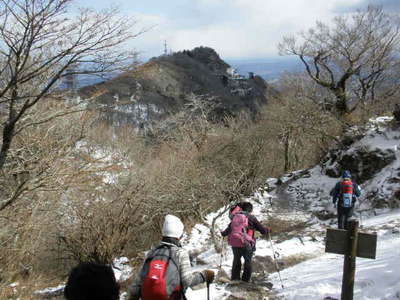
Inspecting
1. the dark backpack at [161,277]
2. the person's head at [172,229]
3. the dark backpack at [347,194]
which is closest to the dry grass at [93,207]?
the dark backpack at [347,194]

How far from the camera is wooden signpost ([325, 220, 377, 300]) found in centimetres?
419

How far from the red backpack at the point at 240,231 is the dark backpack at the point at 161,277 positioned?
3.03 meters

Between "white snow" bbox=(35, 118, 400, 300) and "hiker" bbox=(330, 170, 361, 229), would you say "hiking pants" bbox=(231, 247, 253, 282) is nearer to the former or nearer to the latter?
"white snow" bbox=(35, 118, 400, 300)

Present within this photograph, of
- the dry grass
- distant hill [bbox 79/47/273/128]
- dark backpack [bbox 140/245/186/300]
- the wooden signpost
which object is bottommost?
the dry grass

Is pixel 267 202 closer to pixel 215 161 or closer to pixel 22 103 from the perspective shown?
pixel 215 161

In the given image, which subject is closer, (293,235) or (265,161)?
(293,235)

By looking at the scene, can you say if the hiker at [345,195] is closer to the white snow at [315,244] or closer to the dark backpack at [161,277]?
the white snow at [315,244]

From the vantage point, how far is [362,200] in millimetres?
13266

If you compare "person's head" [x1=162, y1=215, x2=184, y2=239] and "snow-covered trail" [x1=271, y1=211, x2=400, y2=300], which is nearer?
"person's head" [x1=162, y1=215, x2=184, y2=239]

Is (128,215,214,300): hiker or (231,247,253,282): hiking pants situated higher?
(128,215,214,300): hiker

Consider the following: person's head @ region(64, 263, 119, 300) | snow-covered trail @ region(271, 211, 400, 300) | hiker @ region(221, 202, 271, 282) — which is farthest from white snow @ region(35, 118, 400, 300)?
person's head @ region(64, 263, 119, 300)

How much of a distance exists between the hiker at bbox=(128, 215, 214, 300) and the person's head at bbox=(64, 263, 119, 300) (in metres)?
1.43

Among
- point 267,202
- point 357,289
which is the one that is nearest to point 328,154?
point 267,202

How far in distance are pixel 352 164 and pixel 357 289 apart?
10411mm
